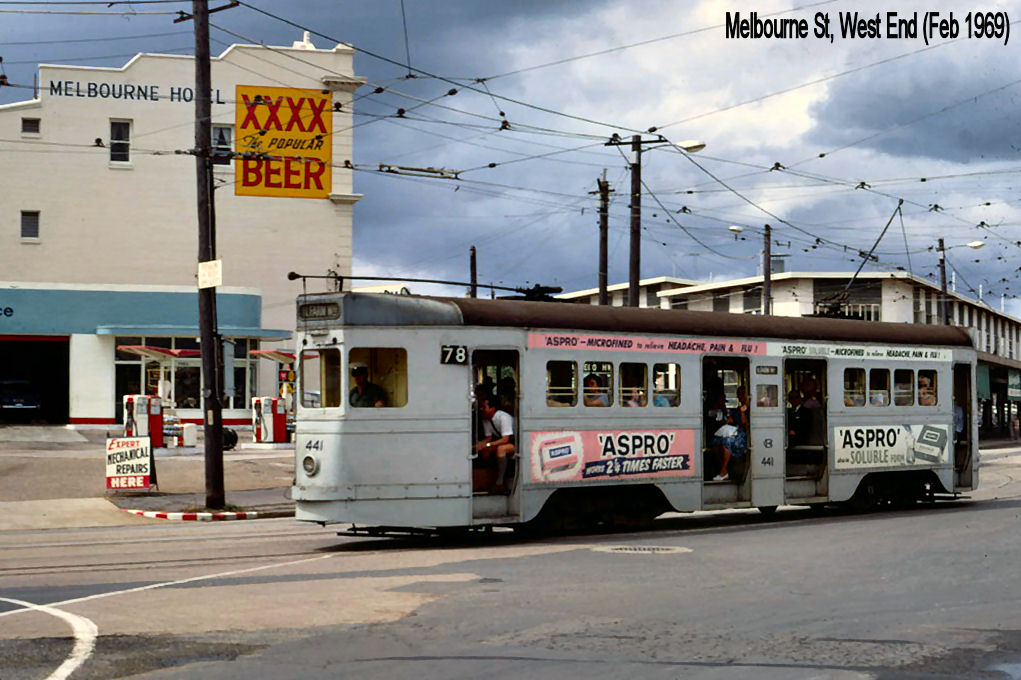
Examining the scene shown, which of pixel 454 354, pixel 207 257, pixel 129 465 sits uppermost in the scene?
pixel 207 257

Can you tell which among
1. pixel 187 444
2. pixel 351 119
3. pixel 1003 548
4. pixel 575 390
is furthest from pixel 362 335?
pixel 351 119

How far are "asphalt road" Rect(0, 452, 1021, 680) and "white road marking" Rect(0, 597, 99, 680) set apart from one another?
0.02 metres

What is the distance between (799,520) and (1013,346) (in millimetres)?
89326

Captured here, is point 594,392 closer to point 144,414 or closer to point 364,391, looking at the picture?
point 364,391

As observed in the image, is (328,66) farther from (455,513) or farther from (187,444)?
(455,513)

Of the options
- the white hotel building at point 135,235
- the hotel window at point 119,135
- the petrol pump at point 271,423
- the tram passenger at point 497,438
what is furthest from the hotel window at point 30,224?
the tram passenger at point 497,438

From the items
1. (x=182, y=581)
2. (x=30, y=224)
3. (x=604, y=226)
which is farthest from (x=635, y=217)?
(x=30, y=224)

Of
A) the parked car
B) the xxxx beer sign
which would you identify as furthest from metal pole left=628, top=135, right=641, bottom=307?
the parked car

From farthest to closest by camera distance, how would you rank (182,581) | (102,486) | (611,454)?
(102,486), (611,454), (182,581)

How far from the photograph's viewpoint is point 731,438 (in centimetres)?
1939

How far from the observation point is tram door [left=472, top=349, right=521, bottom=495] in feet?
54.9

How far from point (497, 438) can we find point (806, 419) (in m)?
6.40

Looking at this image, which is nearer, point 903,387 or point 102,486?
point 903,387

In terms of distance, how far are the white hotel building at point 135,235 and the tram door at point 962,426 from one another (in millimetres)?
28180
